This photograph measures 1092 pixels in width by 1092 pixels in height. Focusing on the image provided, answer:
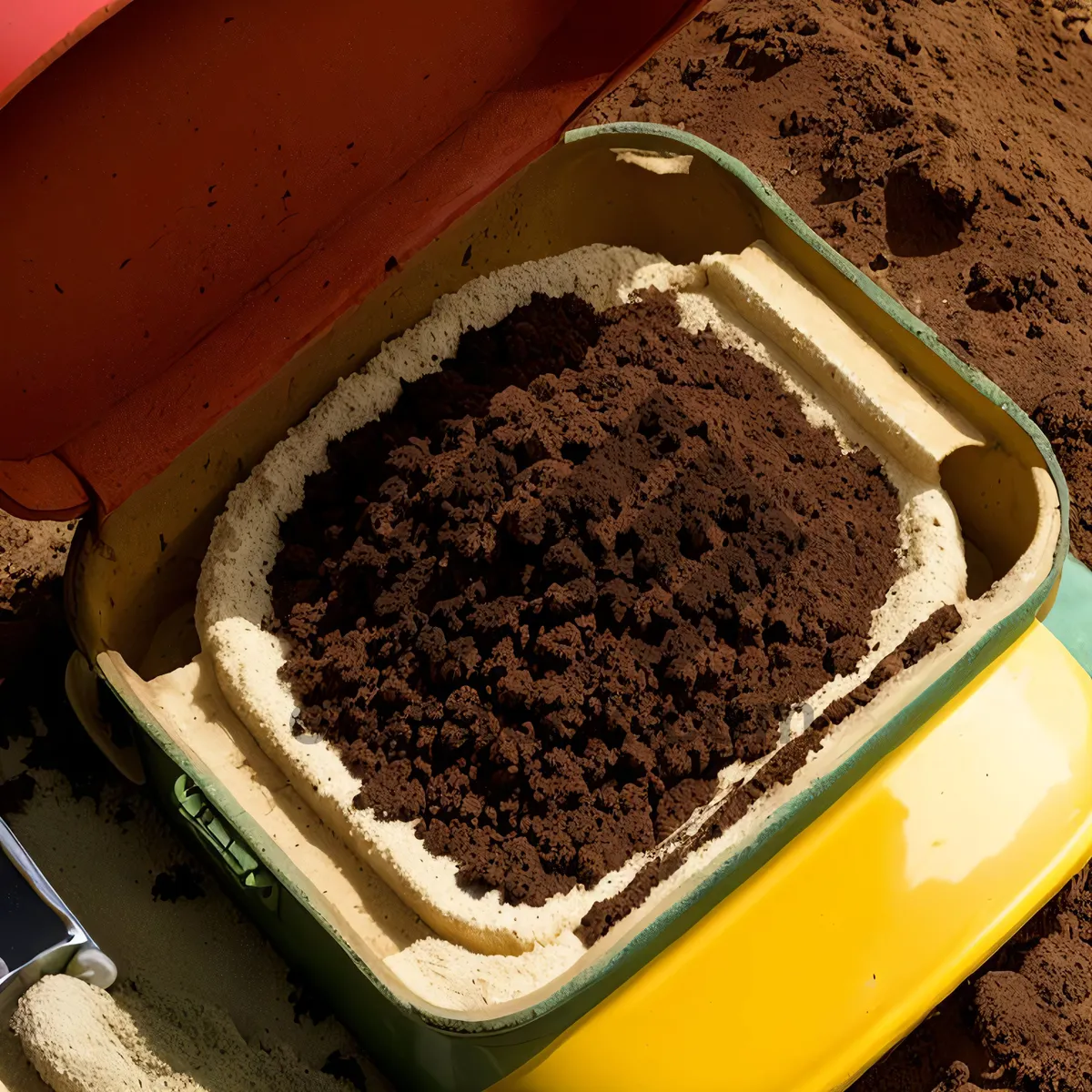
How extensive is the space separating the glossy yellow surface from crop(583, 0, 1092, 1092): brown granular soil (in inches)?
38.5

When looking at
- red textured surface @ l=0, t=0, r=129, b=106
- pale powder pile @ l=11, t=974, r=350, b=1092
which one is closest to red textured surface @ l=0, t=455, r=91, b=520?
red textured surface @ l=0, t=0, r=129, b=106

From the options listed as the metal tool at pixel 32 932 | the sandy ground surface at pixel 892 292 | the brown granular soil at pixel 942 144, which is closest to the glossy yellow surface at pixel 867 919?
the sandy ground surface at pixel 892 292

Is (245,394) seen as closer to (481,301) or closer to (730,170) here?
(481,301)

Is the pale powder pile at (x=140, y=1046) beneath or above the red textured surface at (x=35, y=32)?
beneath

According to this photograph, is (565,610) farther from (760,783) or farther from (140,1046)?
(140,1046)

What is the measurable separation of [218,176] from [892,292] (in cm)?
167

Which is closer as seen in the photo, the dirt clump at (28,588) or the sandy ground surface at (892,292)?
the sandy ground surface at (892,292)

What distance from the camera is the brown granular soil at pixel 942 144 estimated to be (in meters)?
2.87

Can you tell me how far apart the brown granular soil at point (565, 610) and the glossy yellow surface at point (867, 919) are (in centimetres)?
17

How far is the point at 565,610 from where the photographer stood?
6.07 feet

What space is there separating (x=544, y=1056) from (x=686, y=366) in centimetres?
114

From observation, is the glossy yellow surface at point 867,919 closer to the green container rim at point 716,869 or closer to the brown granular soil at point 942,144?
the green container rim at point 716,869

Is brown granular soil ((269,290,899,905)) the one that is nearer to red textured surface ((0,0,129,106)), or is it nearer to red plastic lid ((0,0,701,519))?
red plastic lid ((0,0,701,519))

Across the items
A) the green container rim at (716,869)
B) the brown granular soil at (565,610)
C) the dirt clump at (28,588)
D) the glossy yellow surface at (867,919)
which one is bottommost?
the glossy yellow surface at (867,919)
